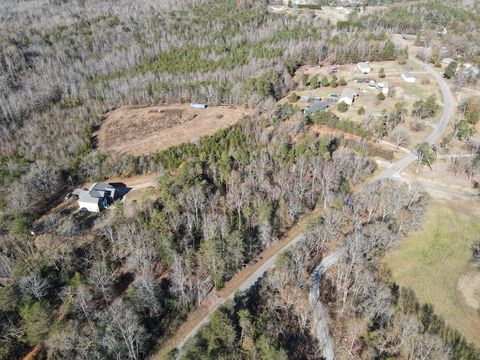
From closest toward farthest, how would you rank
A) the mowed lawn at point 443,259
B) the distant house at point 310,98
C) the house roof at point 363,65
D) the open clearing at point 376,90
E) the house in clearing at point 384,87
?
the mowed lawn at point 443,259 < the open clearing at point 376,90 < the house in clearing at point 384,87 < the distant house at point 310,98 < the house roof at point 363,65

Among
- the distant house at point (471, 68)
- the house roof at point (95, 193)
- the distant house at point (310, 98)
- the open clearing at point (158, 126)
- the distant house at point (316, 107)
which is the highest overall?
the distant house at point (471, 68)

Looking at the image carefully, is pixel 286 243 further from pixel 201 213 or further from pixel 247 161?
pixel 247 161

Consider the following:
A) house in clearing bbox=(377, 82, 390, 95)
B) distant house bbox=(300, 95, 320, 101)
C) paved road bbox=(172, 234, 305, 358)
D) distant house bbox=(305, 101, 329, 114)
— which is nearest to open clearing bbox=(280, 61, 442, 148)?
distant house bbox=(300, 95, 320, 101)

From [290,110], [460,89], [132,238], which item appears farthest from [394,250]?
[460,89]

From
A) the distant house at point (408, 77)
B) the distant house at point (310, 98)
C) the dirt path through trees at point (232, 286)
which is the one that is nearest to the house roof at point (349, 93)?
the distant house at point (310, 98)

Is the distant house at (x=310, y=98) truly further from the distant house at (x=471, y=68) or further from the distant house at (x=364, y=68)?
the distant house at (x=471, y=68)

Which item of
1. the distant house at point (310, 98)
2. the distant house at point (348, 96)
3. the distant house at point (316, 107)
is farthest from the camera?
the distant house at point (310, 98)

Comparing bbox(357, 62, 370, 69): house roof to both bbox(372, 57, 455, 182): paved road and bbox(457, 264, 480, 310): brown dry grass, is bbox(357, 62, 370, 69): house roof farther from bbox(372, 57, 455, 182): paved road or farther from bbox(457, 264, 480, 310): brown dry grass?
bbox(457, 264, 480, 310): brown dry grass
